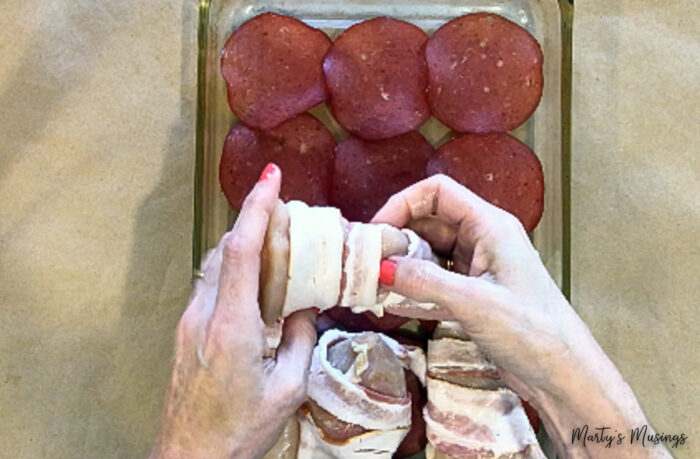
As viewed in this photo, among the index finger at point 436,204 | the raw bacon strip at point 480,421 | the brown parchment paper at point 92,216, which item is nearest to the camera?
the index finger at point 436,204

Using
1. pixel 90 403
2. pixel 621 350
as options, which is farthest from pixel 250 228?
pixel 621 350

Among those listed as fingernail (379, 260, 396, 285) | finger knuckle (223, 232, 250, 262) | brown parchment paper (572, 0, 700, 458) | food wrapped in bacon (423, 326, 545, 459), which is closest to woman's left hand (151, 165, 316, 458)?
finger knuckle (223, 232, 250, 262)

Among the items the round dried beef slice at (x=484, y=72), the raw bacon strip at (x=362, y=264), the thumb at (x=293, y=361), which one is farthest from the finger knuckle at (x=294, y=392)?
the round dried beef slice at (x=484, y=72)

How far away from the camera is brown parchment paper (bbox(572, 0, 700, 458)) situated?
1.08 meters

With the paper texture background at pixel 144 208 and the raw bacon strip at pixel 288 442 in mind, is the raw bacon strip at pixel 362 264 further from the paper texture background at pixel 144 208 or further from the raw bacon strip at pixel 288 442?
the paper texture background at pixel 144 208

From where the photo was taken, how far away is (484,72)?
0.99m

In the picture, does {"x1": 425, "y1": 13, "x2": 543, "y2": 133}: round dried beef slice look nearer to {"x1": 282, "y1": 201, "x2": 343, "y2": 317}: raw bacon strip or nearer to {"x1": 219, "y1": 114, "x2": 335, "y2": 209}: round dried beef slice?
{"x1": 219, "y1": 114, "x2": 335, "y2": 209}: round dried beef slice

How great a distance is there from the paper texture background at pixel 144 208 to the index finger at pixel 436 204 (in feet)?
1.06

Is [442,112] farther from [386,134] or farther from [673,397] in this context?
[673,397]

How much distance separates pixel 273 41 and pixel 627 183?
57 cm

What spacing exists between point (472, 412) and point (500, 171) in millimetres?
328

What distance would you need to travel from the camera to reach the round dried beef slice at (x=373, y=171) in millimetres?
1007

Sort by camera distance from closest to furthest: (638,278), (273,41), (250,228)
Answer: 1. (250,228)
2. (273,41)
3. (638,278)

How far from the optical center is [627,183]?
1104 millimetres
